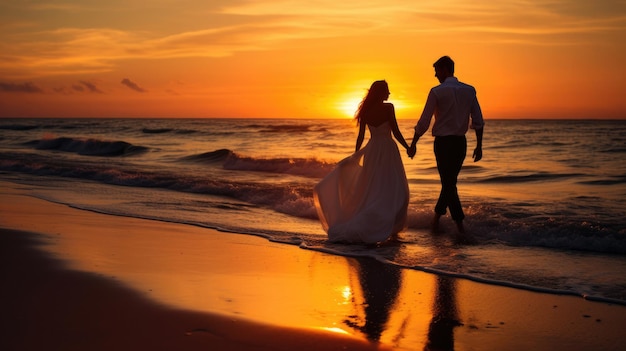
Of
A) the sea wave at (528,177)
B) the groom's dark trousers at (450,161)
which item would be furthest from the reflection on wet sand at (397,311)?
the sea wave at (528,177)

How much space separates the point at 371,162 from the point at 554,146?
26727mm

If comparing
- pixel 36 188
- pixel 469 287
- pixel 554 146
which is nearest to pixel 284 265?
pixel 469 287

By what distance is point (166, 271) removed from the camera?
6.40 metres

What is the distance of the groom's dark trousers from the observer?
8.66 meters

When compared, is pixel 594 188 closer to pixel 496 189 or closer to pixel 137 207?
pixel 496 189

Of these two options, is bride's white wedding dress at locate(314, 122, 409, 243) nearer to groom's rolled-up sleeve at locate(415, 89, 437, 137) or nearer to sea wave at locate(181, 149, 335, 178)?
groom's rolled-up sleeve at locate(415, 89, 437, 137)

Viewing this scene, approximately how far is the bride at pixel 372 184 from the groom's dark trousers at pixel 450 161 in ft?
1.64

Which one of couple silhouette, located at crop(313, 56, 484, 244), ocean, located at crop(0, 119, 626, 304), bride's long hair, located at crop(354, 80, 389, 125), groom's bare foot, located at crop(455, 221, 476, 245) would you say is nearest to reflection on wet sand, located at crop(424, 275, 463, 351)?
ocean, located at crop(0, 119, 626, 304)

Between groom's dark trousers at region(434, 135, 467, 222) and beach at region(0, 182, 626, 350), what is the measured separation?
2067mm

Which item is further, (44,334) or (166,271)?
(166,271)

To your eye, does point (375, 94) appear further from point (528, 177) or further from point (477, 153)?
point (528, 177)

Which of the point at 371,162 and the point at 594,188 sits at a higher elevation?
the point at 371,162

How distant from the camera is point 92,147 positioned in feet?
124

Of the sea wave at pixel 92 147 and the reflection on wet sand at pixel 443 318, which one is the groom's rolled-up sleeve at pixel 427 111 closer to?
the reflection on wet sand at pixel 443 318
